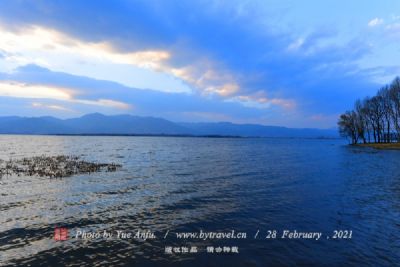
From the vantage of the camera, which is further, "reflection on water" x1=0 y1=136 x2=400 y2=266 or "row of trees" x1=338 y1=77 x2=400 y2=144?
"row of trees" x1=338 y1=77 x2=400 y2=144

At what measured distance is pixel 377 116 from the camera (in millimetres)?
120688

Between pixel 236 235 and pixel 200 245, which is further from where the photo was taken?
pixel 236 235

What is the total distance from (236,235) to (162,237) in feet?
15.1

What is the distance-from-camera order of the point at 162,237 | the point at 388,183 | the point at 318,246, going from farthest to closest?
the point at 388,183 < the point at 162,237 < the point at 318,246

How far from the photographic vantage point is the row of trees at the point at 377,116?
106 metres

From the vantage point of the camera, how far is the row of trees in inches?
4161

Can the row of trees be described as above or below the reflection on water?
above

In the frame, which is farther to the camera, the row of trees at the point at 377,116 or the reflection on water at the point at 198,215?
the row of trees at the point at 377,116

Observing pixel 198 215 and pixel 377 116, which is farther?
pixel 377 116

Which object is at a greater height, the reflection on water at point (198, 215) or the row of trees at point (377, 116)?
the row of trees at point (377, 116)

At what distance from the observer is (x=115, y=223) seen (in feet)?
61.3

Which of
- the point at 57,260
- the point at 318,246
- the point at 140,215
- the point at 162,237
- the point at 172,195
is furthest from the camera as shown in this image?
the point at 172,195

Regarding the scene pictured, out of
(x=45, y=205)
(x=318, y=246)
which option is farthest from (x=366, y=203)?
(x=45, y=205)

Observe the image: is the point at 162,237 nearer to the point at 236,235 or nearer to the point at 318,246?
the point at 236,235
